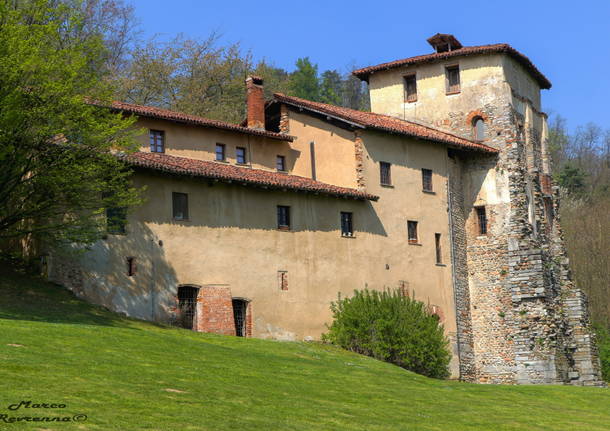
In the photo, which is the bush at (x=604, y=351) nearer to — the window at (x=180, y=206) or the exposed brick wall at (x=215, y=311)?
the exposed brick wall at (x=215, y=311)

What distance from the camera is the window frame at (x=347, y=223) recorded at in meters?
36.8

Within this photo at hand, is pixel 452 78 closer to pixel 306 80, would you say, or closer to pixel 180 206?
pixel 180 206

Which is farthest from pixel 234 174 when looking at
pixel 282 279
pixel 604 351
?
pixel 604 351

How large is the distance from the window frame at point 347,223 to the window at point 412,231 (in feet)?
Answer: 11.9

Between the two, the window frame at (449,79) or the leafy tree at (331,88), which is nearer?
the window frame at (449,79)

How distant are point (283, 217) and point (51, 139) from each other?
417 inches

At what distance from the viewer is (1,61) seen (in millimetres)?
25625

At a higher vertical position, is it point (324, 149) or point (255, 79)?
point (255, 79)

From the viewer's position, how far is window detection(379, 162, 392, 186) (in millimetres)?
39125

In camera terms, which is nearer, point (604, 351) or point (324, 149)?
point (324, 149)

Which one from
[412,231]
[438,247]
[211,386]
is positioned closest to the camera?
[211,386]

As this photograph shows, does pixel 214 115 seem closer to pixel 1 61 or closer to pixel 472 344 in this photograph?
pixel 472 344

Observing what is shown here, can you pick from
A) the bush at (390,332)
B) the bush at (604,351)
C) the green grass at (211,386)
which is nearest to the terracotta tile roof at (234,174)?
the bush at (390,332)

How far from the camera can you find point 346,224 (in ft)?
121
